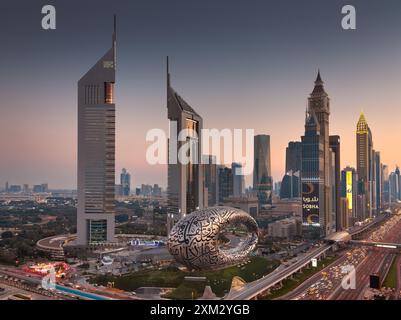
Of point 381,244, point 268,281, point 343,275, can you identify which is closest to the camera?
point 268,281

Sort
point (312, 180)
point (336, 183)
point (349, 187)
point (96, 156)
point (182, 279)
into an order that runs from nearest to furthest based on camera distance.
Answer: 1. point (182, 279)
2. point (96, 156)
3. point (312, 180)
4. point (336, 183)
5. point (349, 187)

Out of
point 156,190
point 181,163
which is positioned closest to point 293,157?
point 156,190

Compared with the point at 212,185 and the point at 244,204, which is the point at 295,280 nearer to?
the point at 244,204

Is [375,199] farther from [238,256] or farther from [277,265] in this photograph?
[238,256]

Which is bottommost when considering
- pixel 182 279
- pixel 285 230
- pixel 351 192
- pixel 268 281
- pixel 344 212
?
pixel 285 230

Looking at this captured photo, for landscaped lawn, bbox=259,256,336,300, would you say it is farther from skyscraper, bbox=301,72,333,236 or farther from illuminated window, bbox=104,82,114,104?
illuminated window, bbox=104,82,114,104

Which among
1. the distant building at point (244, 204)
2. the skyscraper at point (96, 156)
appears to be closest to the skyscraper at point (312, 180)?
the distant building at point (244, 204)

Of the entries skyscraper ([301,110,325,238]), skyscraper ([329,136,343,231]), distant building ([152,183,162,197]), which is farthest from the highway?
distant building ([152,183,162,197])
